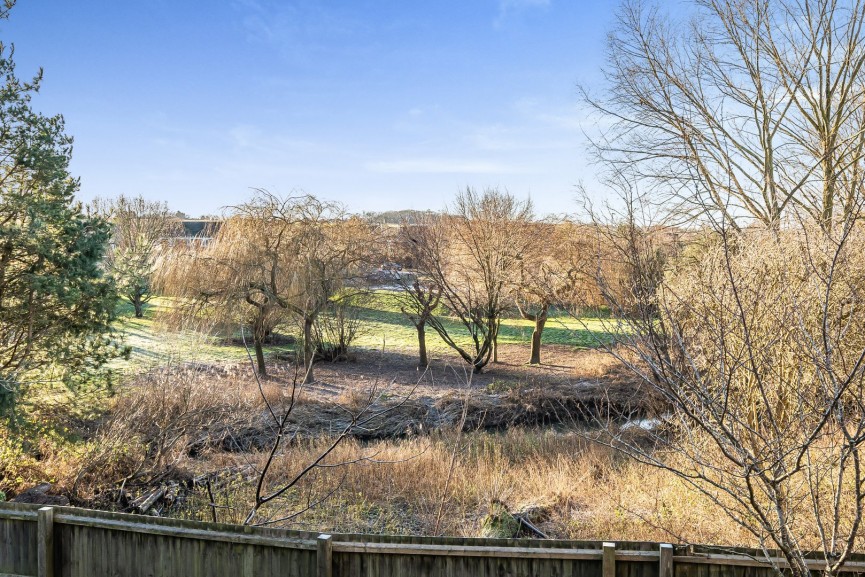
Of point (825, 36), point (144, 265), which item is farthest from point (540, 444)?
point (144, 265)

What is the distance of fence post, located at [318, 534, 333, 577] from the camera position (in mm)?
4562

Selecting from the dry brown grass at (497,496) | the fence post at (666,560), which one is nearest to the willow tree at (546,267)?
the dry brown grass at (497,496)

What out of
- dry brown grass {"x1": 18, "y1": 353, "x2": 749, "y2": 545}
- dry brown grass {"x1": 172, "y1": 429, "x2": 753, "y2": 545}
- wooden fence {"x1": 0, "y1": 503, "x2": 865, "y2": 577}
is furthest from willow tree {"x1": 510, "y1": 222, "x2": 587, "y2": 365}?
wooden fence {"x1": 0, "y1": 503, "x2": 865, "y2": 577}

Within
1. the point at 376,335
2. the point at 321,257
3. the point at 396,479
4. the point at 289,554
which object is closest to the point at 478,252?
the point at 321,257

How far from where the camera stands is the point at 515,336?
32188mm

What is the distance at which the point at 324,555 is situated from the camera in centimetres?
457

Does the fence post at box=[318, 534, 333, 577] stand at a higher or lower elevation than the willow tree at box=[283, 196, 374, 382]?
lower

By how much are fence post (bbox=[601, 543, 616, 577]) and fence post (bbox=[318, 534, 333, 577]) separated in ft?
6.24

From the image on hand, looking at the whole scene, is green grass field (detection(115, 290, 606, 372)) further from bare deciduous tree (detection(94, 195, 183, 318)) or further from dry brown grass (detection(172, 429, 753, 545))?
dry brown grass (detection(172, 429, 753, 545))

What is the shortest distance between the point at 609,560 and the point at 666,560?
1.22 ft

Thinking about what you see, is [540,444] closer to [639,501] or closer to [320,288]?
[639,501]

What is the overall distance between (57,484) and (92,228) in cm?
413

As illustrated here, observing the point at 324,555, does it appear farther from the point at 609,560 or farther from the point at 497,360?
the point at 497,360

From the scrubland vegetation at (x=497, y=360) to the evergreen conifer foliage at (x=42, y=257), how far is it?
44 millimetres
